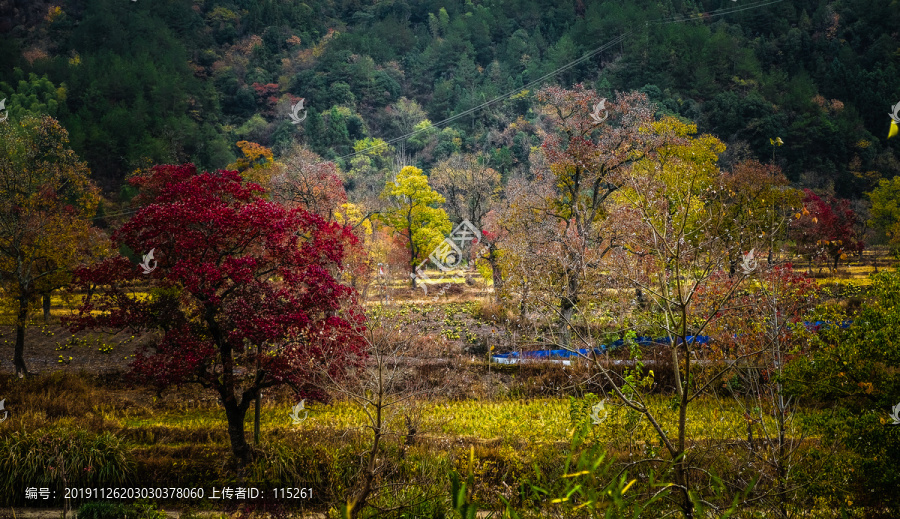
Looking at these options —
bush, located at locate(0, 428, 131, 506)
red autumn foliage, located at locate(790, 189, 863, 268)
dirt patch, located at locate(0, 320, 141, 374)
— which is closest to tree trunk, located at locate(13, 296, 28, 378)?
dirt patch, located at locate(0, 320, 141, 374)

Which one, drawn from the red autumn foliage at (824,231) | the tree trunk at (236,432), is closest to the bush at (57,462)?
the tree trunk at (236,432)

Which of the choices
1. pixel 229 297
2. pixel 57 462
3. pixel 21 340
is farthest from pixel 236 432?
pixel 21 340

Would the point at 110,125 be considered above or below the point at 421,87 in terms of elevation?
below

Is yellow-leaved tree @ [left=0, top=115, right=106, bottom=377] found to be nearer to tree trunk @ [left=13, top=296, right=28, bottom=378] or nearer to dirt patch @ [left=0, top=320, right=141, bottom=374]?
tree trunk @ [left=13, top=296, right=28, bottom=378]

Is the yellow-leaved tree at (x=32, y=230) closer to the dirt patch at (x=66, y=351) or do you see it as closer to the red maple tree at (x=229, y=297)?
the dirt patch at (x=66, y=351)

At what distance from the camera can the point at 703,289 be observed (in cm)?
1253

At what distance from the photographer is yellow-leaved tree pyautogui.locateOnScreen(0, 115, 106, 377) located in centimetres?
1703

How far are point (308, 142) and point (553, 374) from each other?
189 ft

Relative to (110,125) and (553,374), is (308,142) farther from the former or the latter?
(553,374)

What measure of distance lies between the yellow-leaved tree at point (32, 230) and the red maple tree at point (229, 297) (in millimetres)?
8870

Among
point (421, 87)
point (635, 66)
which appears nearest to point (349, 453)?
point (635, 66)

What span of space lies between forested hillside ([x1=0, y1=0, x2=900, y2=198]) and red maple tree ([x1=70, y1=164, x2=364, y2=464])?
1487 inches

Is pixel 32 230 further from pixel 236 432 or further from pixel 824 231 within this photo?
pixel 824 231

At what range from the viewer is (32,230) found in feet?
57.4
